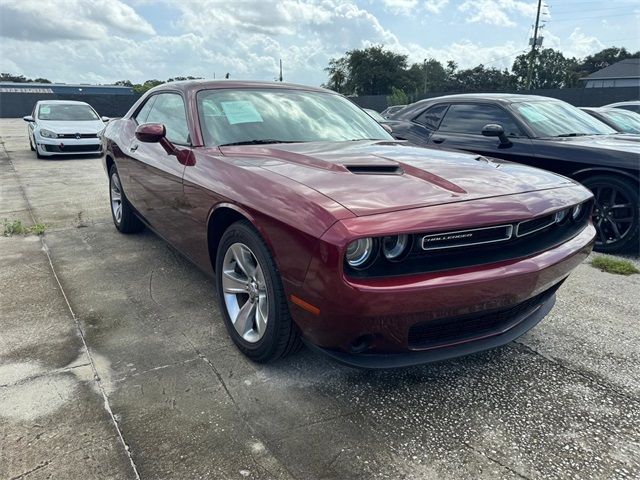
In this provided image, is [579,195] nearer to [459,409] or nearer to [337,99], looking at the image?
[459,409]

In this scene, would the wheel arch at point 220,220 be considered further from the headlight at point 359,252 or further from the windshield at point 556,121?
the windshield at point 556,121

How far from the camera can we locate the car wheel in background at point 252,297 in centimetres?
229

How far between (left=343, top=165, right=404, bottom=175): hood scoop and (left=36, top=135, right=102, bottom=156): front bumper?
10830mm

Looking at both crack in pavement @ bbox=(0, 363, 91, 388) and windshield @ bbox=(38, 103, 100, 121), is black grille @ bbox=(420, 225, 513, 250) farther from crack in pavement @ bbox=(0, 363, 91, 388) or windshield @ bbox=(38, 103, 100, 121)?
windshield @ bbox=(38, 103, 100, 121)

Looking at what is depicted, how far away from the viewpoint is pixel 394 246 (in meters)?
2.05

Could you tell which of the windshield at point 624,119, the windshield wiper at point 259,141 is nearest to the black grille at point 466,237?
the windshield wiper at point 259,141

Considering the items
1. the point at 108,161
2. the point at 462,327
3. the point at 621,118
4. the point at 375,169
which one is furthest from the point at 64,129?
the point at 462,327

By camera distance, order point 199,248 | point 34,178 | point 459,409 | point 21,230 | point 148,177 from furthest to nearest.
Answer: point 34,178, point 21,230, point 148,177, point 199,248, point 459,409

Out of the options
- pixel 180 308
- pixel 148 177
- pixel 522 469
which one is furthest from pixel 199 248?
pixel 522 469

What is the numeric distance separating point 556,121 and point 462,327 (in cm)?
428

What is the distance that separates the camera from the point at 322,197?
2074 mm

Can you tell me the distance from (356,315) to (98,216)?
4.99m

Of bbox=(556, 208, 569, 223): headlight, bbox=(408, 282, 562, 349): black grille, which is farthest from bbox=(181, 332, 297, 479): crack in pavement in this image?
bbox=(556, 208, 569, 223): headlight

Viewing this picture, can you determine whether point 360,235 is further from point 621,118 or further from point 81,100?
point 81,100
